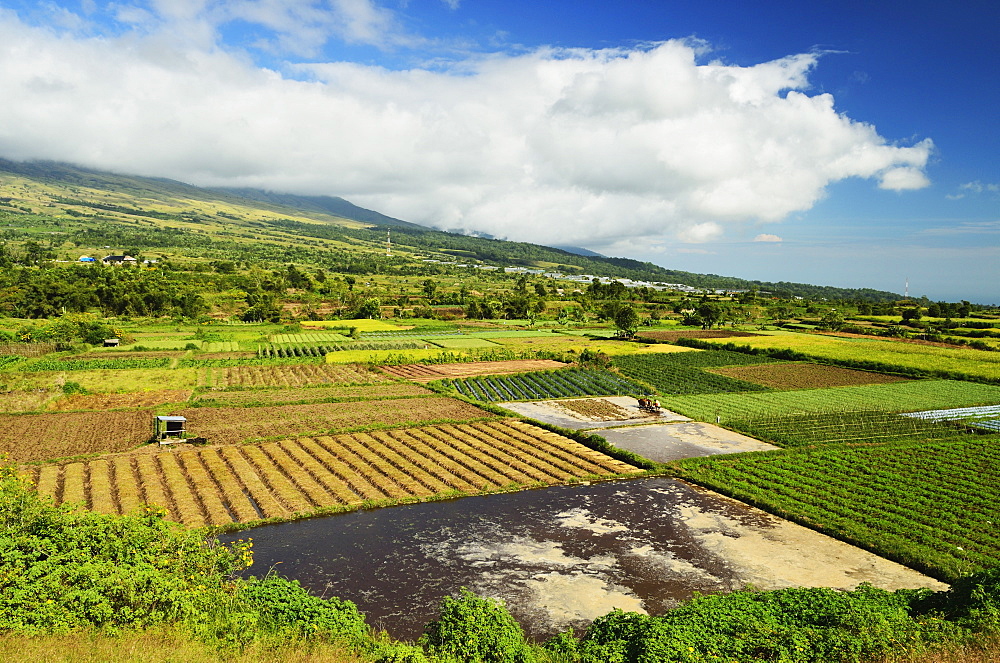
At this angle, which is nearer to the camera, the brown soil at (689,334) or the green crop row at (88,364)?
the green crop row at (88,364)

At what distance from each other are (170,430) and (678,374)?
4069 centimetres

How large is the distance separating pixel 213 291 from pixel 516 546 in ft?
313

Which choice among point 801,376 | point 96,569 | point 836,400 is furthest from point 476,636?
point 801,376

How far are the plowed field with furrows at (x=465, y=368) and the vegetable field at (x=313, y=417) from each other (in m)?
10.2

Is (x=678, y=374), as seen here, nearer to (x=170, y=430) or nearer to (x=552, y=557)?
(x=552, y=557)

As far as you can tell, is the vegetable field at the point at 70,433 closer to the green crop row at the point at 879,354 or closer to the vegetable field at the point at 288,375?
the vegetable field at the point at 288,375

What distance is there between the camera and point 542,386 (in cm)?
4794

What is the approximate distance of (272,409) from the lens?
37688mm

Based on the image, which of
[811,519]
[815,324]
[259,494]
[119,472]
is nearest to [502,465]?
[259,494]

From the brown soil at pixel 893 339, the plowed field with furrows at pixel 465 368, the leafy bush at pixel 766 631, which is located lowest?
the plowed field with furrows at pixel 465 368

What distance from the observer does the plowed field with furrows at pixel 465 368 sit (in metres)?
51.7

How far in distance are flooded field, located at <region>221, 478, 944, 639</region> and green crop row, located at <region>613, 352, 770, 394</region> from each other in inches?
992

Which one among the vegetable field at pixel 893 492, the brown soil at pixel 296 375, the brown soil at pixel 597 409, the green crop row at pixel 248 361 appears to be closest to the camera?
the vegetable field at pixel 893 492

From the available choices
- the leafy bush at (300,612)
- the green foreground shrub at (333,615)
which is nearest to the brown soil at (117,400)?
the green foreground shrub at (333,615)
